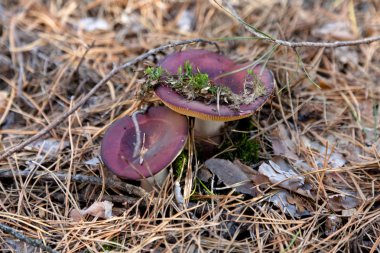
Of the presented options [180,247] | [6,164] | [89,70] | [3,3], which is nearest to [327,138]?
[180,247]

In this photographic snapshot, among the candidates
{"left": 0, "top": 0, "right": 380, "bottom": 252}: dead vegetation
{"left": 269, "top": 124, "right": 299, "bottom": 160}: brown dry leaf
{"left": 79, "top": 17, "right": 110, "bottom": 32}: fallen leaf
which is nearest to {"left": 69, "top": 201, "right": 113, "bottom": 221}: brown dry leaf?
{"left": 0, "top": 0, "right": 380, "bottom": 252}: dead vegetation

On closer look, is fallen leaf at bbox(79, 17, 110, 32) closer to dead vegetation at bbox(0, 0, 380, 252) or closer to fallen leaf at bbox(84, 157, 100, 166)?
dead vegetation at bbox(0, 0, 380, 252)

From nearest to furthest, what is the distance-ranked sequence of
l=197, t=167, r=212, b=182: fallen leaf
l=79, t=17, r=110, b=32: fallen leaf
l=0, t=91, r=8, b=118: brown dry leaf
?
l=197, t=167, r=212, b=182: fallen leaf, l=0, t=91, r=8, b=118: brown dry leaf, l=79, t=17, r=110, b=32: fallen leaf

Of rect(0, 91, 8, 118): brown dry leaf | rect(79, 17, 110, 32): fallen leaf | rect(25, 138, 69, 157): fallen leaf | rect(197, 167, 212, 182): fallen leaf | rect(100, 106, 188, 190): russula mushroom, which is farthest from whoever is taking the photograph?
rect(79, 17, 110, 32): fallen leaf

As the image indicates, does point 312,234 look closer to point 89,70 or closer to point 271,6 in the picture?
point 89,70

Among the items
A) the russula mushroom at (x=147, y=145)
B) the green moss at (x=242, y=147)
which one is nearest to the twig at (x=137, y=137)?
the russula mushroom at (x=147, y=145)
